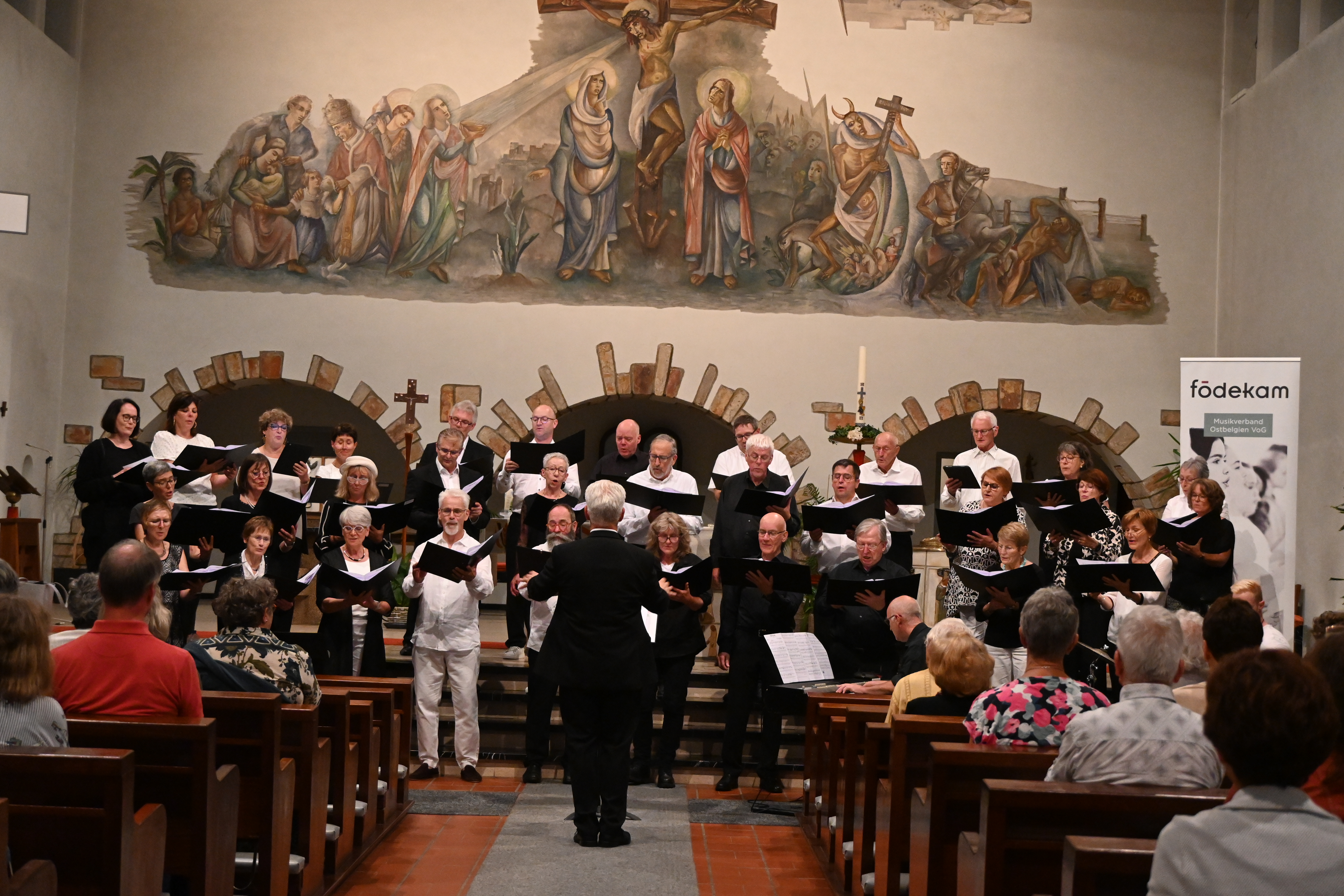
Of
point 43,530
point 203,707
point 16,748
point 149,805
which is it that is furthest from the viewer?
point 43,530

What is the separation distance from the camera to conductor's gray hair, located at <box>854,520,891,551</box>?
6656 millimetres

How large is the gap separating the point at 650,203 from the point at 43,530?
18.1 feet

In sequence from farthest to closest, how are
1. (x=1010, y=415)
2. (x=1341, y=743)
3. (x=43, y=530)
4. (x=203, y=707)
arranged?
(x=1010, y=415), (x=43, y=530), (x=203, y=707), (x=1341, y=743)

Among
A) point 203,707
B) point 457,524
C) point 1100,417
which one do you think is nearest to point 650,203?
point 1100,417

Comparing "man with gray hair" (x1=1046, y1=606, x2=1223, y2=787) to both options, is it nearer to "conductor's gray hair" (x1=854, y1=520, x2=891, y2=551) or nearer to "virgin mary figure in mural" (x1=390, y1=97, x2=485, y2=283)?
"conductor's gray hair" (x1=854, y1=520, x2=891, y2=551)

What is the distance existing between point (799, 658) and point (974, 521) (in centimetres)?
116

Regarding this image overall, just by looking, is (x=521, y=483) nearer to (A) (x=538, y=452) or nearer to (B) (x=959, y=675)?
(A) (x=538, y=452)

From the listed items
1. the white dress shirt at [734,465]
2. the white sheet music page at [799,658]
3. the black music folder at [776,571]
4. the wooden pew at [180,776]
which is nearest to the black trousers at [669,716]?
the black music folder at [776,571]

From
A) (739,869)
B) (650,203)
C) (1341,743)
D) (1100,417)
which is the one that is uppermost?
(650,203)

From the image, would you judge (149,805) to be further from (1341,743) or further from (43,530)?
(43,530)

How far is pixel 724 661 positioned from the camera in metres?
7.20

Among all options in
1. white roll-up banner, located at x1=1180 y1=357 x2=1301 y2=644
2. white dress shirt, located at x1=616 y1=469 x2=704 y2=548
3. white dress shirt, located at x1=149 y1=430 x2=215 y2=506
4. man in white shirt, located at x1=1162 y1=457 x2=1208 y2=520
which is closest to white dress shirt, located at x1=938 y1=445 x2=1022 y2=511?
man in white shirt, located at x1=1162 y1=457 x2=1208 y2=520

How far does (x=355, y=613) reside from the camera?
22.7ft

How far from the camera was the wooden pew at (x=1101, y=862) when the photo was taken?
2477 mm
